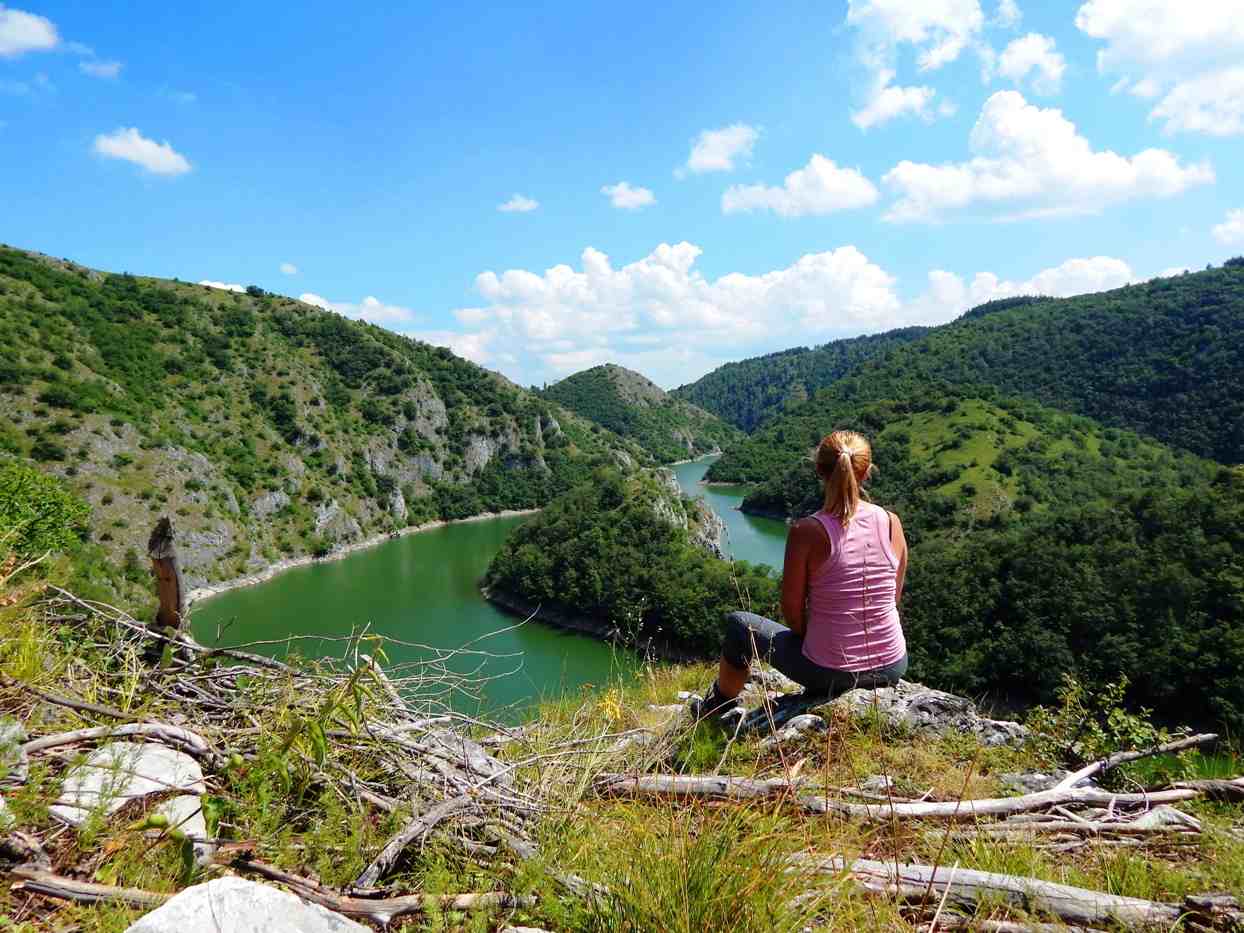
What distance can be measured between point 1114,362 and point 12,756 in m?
124

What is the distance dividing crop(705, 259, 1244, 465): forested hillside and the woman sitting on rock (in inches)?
3717

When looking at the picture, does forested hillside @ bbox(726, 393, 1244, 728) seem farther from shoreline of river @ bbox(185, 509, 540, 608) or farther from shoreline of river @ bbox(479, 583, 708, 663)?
shoreline of river @ bbox(185, 509, 540, 608)

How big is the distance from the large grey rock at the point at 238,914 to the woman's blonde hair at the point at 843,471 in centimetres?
255

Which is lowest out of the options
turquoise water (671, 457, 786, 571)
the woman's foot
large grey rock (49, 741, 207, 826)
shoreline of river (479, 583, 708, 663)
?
shoreline of river (479, 583, 708, 663)

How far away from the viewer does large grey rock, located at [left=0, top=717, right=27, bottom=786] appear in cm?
178

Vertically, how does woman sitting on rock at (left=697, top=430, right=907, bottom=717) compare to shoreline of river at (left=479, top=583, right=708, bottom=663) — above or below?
above

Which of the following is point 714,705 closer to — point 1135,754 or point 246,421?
point 1135,754

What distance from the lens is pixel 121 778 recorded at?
188 cm

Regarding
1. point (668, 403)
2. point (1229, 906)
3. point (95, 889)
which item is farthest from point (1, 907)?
point (668, 403)

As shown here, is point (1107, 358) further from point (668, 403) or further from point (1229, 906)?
point (1229, 906)

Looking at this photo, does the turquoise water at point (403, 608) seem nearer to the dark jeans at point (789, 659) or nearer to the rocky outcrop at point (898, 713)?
the rocky outcrop at point (898, 713)

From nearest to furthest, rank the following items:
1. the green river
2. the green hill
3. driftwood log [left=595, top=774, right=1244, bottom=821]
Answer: driftwood log [left=595, top=774, right=1244, bottom=821] → the green river → the green hill

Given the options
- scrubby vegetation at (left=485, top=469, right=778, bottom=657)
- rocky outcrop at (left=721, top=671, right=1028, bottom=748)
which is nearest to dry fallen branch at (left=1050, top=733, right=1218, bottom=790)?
rocky outcrop at (left=721, top=671, right=1028, bottom=748)

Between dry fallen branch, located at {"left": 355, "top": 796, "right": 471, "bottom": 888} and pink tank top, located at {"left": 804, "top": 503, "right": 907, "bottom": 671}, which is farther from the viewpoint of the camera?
pink tank top, located at {"left": 804, "top": 503, "right": 907, "bottom": 671}
